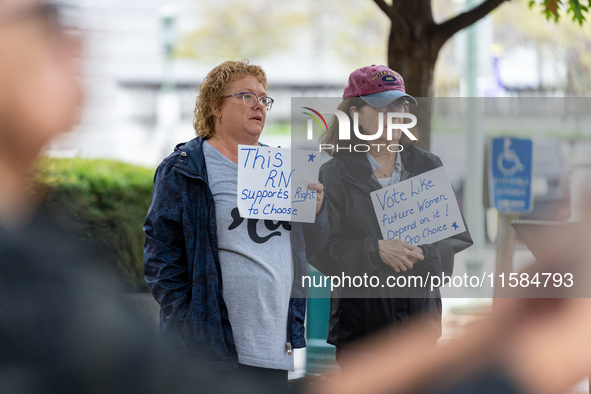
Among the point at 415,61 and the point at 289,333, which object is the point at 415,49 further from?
the point at 289,333

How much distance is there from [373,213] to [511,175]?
0.45 meters

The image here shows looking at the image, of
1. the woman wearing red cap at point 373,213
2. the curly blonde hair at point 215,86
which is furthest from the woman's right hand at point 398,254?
the curly blonde hair at point 215,86

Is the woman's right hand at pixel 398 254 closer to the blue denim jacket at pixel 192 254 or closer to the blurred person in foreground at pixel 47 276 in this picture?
the blue denim jacket at pixel 192 254

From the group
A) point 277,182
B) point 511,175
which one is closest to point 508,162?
point 511,175

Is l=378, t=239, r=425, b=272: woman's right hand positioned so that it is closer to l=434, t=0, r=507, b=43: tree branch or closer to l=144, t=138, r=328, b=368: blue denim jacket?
l=144, t=138, r=328, b=368: blue denim jacket

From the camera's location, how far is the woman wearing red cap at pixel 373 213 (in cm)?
224

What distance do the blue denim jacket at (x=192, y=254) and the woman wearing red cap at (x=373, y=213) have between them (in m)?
0.11

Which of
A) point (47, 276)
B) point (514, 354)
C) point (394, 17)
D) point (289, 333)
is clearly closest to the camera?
point (47, 276)

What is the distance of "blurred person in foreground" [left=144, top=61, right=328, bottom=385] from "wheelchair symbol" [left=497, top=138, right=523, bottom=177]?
61 cm

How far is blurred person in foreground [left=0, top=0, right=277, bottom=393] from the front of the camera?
537 mm

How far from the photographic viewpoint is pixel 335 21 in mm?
16828

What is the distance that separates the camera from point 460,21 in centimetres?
373

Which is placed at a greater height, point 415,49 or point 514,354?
point 415,49

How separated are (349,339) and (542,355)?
1640 millimetres
